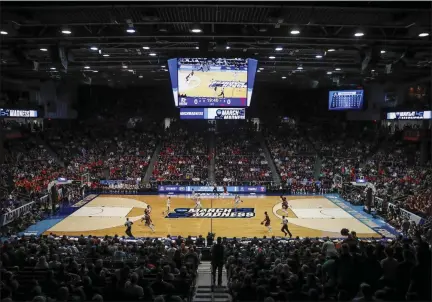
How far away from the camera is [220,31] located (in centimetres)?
1789

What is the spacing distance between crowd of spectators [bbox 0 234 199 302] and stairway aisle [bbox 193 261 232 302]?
371mm

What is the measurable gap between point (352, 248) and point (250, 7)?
9.32 meters

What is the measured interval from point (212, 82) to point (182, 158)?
2204cm

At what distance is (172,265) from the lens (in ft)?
34.4

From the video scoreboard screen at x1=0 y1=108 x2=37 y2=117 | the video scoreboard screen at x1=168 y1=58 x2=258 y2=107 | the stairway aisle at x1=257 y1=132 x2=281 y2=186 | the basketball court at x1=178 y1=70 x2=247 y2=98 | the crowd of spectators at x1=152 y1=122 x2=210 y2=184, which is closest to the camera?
the video scoreboard screen at x1=168 y1=58 x2=258 y2=107

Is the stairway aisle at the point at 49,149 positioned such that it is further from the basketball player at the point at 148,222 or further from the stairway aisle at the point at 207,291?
the stairway aisle at the point at 207,291

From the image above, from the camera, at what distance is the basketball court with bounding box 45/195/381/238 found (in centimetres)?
2242

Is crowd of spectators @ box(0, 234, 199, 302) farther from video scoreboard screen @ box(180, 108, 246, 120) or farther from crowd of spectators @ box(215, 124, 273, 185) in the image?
crowd of spectators @ box(215, 124, 273, 185)

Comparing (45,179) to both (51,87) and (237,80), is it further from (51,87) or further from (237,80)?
(237,80)

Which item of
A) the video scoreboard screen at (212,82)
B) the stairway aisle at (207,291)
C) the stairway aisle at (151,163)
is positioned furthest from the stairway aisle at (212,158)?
the stairway aisle at (207,291)

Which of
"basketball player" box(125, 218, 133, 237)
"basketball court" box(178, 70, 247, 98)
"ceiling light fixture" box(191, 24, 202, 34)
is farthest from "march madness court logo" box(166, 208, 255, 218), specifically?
"ceiling light fixture" box(191, 24, 202, 34)

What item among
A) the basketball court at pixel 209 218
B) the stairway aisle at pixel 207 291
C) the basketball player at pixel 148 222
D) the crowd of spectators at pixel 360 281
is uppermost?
the crowd of spectators at pixel 360 281

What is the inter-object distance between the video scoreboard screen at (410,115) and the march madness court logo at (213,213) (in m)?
16.0

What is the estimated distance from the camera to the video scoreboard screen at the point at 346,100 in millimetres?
30812
